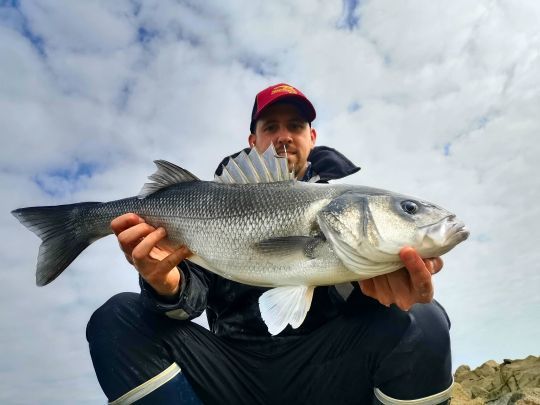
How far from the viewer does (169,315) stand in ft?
10.5

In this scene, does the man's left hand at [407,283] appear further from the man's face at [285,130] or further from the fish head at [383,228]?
the man's face at [285,130]

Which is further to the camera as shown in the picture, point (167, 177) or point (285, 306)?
point (167, 177)

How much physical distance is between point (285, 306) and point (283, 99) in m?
2.64

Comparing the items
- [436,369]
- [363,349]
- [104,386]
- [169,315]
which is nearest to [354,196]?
[363,349]

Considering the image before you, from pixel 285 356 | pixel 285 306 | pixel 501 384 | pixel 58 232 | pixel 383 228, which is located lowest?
pixel 501 384

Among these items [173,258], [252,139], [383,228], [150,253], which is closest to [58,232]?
[150,253]

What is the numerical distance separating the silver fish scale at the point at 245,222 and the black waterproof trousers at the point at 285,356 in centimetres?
63

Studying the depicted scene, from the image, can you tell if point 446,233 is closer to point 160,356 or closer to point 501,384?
point 160,356

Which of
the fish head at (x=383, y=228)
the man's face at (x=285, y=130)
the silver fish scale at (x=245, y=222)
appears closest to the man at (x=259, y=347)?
the silver fish scale at (x=245, y=222)

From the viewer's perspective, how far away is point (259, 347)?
134 inches

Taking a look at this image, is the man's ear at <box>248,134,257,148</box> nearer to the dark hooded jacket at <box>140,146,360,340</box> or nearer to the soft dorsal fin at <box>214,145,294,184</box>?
the dark hooded jacket at <box>140,146,360,340</box>

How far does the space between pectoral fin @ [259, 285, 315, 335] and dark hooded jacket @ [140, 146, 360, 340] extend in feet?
1.93

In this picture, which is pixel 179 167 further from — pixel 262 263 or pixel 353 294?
pixel 353 294

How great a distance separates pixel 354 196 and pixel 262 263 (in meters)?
0.74
